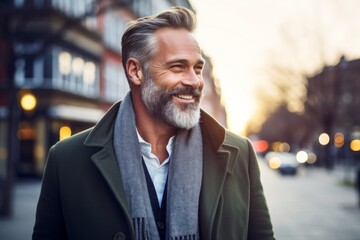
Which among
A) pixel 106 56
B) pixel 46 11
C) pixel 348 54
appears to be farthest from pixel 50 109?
pixel 348 54

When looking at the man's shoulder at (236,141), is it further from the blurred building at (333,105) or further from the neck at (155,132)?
the blurred building at (333,105)

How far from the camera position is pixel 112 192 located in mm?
2510

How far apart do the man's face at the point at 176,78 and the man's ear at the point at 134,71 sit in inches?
3.8

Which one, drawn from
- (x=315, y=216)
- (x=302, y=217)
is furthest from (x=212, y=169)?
(x=315, y=216)

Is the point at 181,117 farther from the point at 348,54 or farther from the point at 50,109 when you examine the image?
the point at 348,54

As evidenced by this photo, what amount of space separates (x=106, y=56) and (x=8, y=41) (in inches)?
943

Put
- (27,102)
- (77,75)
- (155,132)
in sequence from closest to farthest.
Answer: (155,132) → (27,102) → (77,75)

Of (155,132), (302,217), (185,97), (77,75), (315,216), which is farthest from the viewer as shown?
(77,75)

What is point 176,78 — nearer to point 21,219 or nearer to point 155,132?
point 155,132

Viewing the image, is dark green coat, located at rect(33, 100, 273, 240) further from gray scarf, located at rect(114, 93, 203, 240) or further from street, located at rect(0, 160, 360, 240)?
street, located at rect(0, 160, 360, 240)

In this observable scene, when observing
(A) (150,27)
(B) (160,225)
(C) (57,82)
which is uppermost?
(C) (57,82)

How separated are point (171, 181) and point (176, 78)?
0.52 meters

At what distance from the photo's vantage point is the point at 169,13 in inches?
108

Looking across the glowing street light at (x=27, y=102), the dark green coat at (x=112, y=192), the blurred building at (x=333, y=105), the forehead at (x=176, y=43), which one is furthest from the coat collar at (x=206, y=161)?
the blurred building at (x=333, y=105)
